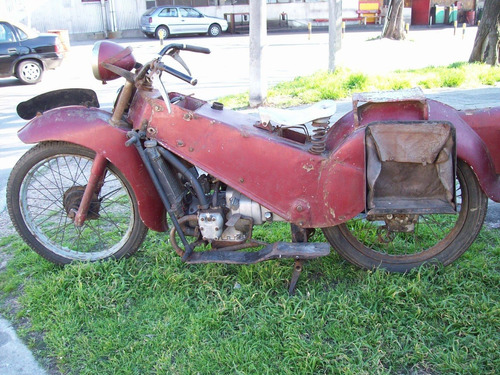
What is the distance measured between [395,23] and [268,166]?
63.8 ft

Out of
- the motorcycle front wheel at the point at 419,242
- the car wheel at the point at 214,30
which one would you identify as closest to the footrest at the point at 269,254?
the motorcycle front wheel at the point at 419,242

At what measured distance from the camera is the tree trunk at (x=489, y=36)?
34.5 ft

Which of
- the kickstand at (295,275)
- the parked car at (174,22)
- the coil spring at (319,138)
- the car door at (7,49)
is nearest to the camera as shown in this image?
the coil spring at (319,138)

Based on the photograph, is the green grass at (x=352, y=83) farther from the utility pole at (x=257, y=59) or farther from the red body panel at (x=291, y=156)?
the red body panel at (x=291, y=156)

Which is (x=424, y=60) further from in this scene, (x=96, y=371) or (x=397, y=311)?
(x=96, y=371)

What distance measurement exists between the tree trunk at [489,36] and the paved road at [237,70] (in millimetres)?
1654

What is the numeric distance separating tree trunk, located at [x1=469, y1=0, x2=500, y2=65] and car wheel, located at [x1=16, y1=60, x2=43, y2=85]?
403 inches

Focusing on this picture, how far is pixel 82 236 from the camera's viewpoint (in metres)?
4.02

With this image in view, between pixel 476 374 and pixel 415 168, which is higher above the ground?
pixel 415 168

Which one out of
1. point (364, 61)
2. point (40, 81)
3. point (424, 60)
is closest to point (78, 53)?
point (40, 81)

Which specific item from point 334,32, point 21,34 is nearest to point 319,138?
point 334,32

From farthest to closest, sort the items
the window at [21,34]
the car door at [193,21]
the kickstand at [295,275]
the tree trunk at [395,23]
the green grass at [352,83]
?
the car door at [193,21] → the tree trunk at [395,23] → the window at [21,34] → the green grass at [352,83] → the kickstand at [295,275]

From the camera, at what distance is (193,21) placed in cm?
2622

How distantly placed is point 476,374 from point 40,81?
12763 millimetres
